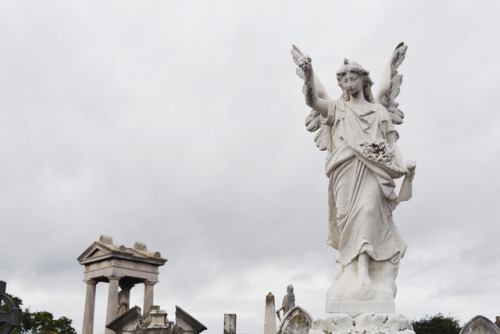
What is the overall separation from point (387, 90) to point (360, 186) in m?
1.57

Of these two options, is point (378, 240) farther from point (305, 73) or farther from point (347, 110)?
point (305, 73)

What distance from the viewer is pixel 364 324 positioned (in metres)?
6.41

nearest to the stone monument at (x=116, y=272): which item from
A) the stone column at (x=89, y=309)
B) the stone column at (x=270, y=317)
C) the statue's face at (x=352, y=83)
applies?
the stone column at (x=89, y=309)

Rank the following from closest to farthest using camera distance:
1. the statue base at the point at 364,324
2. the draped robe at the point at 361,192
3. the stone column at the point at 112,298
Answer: the statue base at the point at 364,324 < the draped robe at the point at 361,192 < the stone column at the point at 112,298

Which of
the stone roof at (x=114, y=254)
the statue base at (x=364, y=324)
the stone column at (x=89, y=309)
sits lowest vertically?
the statue base at (x=364, y=324)

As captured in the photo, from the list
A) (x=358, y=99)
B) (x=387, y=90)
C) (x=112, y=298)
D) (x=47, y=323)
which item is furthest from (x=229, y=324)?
(x=47, y=323)

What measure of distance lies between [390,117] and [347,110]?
692mm

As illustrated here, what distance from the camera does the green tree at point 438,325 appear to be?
38.5 meters

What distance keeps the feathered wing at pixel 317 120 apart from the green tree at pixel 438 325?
1317 inches

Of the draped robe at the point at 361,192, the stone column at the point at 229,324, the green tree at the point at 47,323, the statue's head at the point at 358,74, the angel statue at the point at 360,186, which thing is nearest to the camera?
the angel statue at the point at 360,186

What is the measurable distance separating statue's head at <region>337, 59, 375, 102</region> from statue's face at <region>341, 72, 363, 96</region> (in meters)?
0.03

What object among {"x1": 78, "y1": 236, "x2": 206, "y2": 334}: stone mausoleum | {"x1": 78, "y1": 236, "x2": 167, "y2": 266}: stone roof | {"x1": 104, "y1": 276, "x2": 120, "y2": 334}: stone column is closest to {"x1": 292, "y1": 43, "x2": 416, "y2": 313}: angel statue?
{"x1": 78, "y1": 236, "x2": 206, "y2": 334}: stone mausoleum

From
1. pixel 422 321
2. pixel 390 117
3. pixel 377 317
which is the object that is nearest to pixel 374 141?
pixel 390 117

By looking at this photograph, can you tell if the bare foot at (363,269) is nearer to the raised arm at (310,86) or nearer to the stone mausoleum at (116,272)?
the raised arm at (310,86)
